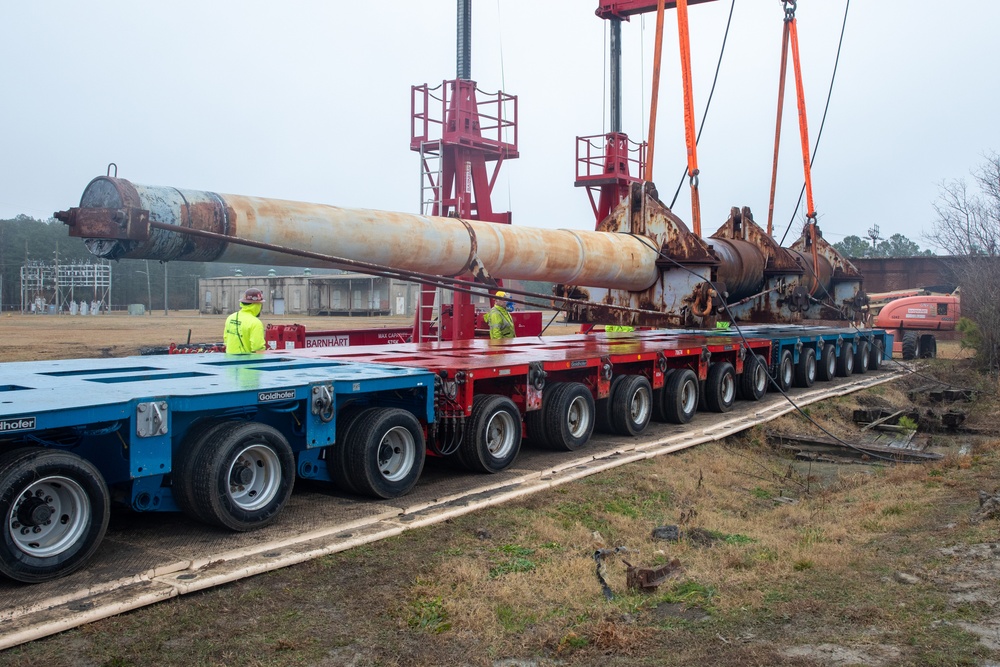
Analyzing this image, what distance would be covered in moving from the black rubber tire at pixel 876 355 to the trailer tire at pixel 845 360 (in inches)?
79.1

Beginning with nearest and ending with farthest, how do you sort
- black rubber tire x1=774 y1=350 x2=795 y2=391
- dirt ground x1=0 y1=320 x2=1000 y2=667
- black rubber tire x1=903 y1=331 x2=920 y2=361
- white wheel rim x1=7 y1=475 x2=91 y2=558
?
dirt ground x1=0 y1=320 x2=1000 y2=667 → white wheel rim x1=7 y1=475 x2=91 y2=558 → black rubber tire x1=774 y1=350 x2=795 y2=391 → black rubber tire x1=903 y1=331 x2=920 y2=361

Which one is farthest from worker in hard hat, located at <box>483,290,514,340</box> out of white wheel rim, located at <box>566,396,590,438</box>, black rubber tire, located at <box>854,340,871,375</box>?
black rubber tire, located at <box>854,340,871,375</box>

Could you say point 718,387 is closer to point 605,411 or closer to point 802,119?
point 605,411

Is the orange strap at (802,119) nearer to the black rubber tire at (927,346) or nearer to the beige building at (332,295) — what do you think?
the black rubber tire at (927,346)

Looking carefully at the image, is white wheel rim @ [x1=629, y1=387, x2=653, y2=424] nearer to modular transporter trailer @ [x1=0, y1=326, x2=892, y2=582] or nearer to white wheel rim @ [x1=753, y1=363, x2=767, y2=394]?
modular transporter trailer @ [x1=0, y1=326, x2=892, y2=582]

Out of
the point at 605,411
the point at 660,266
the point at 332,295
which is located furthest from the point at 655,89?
the point at 332,295

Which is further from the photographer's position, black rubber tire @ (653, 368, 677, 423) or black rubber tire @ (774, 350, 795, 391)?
black rubber tire @ (774, 350, 795, 391)

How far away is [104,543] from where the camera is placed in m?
6.20

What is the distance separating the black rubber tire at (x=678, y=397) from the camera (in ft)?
41.5

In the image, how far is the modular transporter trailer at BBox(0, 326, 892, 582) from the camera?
5.37 m

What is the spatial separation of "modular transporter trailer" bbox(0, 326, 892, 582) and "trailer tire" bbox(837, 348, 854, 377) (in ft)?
32.2

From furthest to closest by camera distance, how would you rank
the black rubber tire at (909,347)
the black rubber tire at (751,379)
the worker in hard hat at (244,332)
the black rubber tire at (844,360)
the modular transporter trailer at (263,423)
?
1. the black rubber tire at (909,347)
2. the black rubber tire at (844,360)
3. the black rubber tire at (751,379)
4. the worker in hard hat at (244,332)
5. the modular transporter trailer at (263,423)

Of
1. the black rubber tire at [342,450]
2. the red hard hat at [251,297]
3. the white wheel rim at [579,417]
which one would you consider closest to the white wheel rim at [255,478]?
the black rubber tire at [342,450]

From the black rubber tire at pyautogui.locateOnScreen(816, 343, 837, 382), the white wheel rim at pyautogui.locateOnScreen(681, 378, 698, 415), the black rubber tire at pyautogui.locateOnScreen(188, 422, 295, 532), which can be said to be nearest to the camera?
the black rubber tire at pyautogui.locateOnScreen(188, 422, 295, 532)
